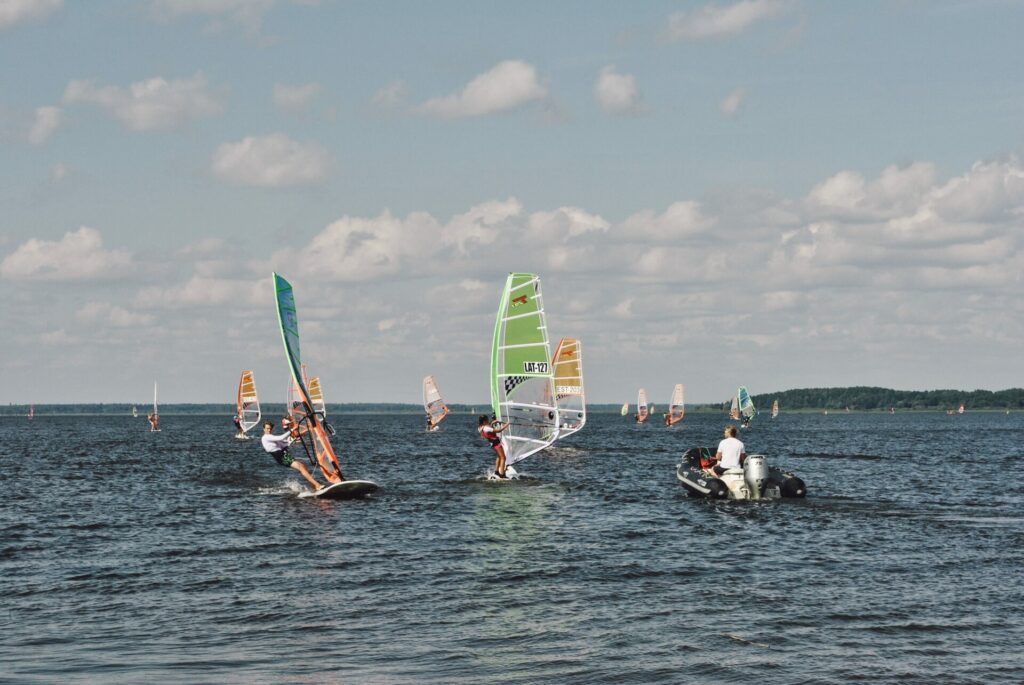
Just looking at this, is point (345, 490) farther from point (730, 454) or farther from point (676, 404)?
point (676, 404)

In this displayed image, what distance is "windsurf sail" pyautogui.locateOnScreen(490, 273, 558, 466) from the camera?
39.7 meters

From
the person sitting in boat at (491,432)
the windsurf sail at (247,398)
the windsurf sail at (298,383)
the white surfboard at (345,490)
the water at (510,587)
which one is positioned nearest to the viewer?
the water at (510,587)

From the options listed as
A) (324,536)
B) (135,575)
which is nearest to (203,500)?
(324,536)

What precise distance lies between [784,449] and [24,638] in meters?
67.2

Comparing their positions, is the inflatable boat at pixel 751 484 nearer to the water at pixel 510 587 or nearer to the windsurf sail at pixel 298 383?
the water at pixel 510 587

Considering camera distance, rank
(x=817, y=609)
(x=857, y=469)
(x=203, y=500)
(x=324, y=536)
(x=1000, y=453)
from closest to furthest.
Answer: (x=817, y=609), (x=324, y=536), (x=203, y=500), (x=857, y=469), (x=1000, y=453)

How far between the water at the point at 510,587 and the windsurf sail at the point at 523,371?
103 inches

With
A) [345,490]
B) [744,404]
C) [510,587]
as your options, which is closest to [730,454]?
[345,490]

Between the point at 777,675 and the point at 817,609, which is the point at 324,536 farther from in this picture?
the point at 777,675

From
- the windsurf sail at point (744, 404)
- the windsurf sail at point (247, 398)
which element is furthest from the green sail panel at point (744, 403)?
the windsurf sail at point (247, 398)

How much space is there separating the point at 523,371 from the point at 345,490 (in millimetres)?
8922

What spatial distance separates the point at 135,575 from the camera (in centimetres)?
2114

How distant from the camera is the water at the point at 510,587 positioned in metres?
14.4

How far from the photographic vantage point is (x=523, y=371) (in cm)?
4050
